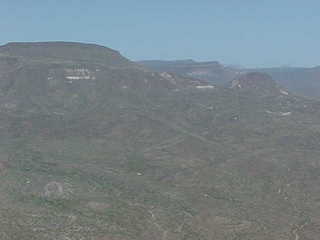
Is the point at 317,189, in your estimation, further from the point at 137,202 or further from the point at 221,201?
the point at 137,202

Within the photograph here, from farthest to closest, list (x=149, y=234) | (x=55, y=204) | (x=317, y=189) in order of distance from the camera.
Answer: (x=317, y=189) → (x=55, y=204) → (x=149, y=234)

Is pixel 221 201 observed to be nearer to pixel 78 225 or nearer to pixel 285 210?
pixel 285 210

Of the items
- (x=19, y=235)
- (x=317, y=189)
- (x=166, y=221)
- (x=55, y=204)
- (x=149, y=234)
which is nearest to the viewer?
(x=19, y=235)

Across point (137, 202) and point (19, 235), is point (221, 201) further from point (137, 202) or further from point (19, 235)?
point (19, 235)

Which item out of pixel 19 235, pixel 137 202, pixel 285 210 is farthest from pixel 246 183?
pixel 19 235

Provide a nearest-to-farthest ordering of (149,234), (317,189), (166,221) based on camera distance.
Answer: (149,234), (166,221), (317,189)

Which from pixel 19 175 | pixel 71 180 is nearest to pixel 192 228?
pixel 71 180

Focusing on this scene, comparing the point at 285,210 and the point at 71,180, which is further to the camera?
the point at 71,180

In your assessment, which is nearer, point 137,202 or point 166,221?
point 166,221
